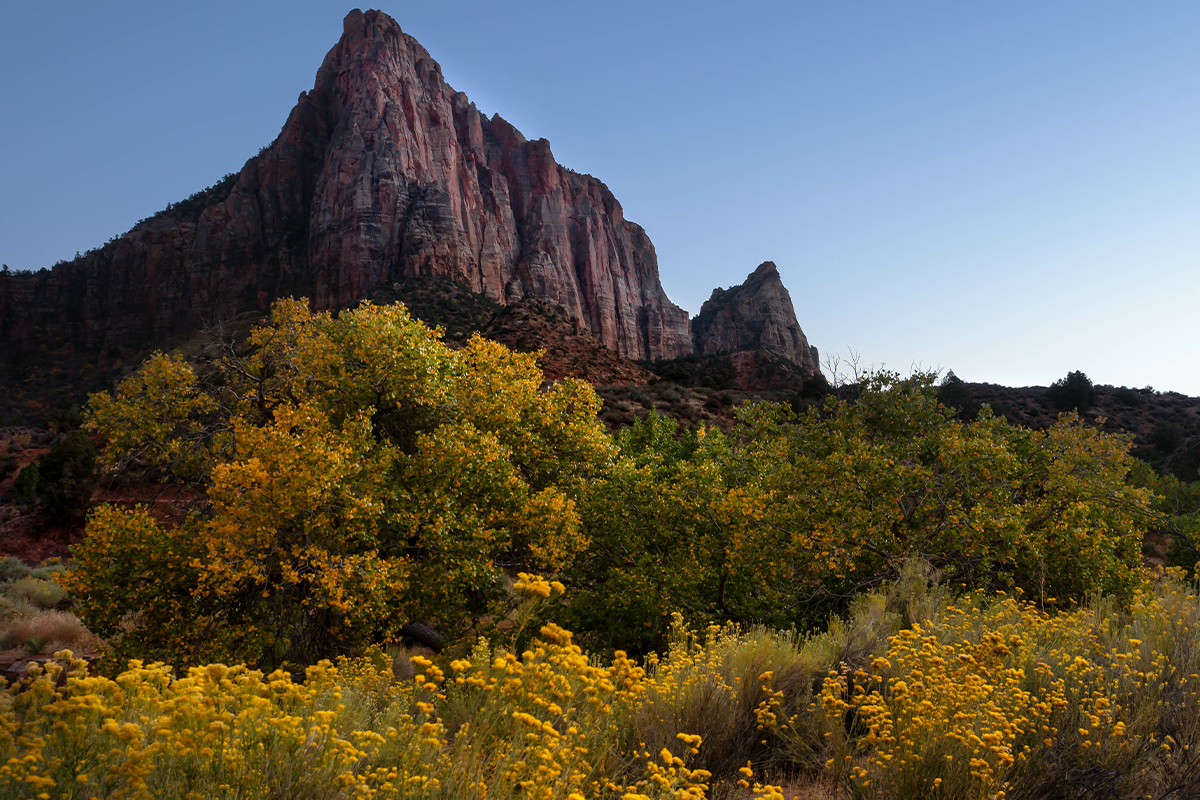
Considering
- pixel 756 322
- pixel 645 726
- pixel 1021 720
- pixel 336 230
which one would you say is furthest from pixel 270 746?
pixel 756 322

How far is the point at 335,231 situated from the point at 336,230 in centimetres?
21

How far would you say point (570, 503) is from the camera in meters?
9.99

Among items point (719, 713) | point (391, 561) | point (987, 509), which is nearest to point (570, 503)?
point (391, 561)

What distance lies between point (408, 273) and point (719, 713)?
A: 74.6m

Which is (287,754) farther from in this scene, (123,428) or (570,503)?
(123,428)

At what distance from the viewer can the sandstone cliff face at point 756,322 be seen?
388 feet

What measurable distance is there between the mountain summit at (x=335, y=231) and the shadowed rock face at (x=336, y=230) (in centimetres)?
21

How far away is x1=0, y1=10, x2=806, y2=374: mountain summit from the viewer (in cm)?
7756

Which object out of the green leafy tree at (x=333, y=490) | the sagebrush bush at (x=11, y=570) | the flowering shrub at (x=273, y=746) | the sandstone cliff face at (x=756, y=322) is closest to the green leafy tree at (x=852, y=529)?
the green leafy tree at (x=333, y=490)

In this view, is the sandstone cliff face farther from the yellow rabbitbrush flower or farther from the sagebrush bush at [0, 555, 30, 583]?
the yellow rabbitbrush flower

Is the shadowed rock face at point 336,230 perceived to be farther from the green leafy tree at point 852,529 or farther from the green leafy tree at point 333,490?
the green leafy tree at point 852,529

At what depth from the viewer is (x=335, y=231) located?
78.2 metres

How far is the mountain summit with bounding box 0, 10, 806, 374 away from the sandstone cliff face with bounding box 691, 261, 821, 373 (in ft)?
110

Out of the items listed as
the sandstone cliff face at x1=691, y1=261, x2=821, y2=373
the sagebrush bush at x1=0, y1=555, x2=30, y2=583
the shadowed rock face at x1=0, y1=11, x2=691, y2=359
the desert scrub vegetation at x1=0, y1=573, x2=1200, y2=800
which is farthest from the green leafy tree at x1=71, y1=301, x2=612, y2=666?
the sandstone cliff face at x1=691, y1=261, x2=821, y2=373
